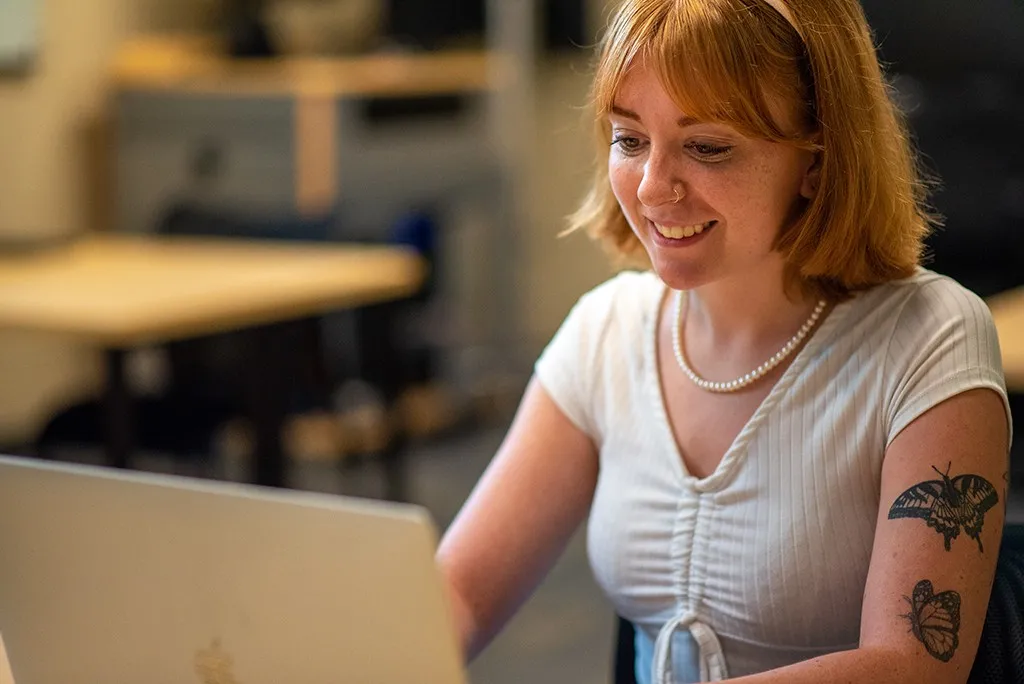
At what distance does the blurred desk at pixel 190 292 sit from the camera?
2.76 m

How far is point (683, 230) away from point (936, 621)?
15.4 inches

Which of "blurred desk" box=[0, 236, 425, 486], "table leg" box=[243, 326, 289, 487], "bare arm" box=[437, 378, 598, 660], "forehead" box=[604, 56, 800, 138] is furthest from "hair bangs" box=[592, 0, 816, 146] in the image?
"table leg" box=[243, 326, 289, 487]

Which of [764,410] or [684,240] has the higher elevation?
[684,240]

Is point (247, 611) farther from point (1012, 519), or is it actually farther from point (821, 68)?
point (1012, 519)

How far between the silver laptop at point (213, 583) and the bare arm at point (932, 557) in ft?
1.21

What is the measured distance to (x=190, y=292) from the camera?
9.64 ft

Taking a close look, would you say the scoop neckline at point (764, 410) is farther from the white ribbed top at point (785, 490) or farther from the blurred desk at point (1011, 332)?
the blurred desk at point (1011, 332)

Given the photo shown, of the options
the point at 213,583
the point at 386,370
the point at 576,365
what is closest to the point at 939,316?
the point at 576,365

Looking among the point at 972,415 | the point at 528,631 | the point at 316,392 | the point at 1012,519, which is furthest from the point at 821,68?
the point at 316,392

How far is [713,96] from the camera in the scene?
3.88ft

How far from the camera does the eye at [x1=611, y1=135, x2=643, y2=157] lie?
49.9 inches

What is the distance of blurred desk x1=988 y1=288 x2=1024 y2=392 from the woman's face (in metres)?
0.44

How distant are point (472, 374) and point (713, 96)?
422 cm

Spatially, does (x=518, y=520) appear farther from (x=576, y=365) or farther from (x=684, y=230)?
(x=684, y=230)
